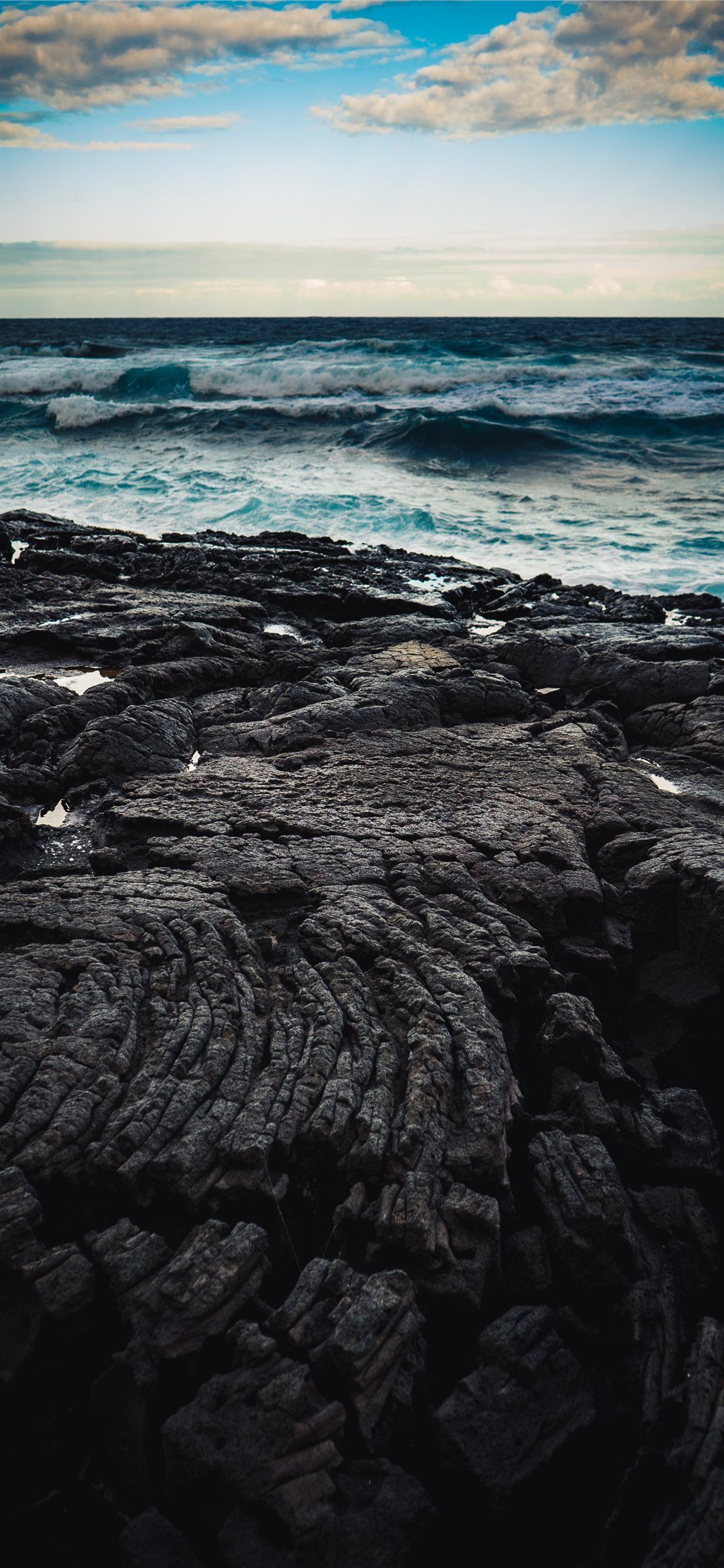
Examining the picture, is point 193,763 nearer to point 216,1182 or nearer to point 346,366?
point 216,1182

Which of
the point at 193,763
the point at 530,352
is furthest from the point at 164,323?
the point at 193,763

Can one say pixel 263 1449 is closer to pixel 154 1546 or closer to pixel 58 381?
pixel 154 1546

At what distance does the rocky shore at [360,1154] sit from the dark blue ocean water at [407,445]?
10.1m

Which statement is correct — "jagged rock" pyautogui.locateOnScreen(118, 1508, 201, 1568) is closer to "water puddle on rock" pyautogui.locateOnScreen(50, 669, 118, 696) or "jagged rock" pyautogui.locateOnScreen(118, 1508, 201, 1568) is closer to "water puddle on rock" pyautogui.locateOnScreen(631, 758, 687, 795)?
"water puddle on rock" pyautogui.locateOnScreen(631, 758, 687, 795)

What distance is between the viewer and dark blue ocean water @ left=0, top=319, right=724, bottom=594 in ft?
57.0

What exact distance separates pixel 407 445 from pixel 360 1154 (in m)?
26.3

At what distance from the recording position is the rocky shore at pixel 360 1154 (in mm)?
2488

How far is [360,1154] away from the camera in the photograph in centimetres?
316

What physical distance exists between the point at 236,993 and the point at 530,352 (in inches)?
2060

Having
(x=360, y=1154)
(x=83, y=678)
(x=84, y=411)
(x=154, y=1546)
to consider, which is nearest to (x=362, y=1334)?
(x=360, y=1154)

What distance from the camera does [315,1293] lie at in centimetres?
277

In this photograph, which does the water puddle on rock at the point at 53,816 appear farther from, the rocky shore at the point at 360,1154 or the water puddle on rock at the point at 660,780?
the water puddle on rock at the point at 660,780

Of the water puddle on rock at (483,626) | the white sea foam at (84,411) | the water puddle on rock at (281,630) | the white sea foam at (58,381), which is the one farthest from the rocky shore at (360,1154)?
the white sea foam at (58,381)

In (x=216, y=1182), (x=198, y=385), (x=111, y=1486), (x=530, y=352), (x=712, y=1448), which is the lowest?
(x=111, y=1486)
